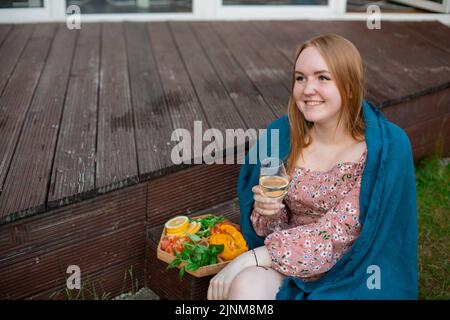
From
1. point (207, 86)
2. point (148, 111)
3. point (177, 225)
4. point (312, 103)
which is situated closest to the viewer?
point (312, 103)

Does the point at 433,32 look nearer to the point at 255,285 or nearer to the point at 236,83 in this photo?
the point at 236,83

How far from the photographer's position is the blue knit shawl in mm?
1817

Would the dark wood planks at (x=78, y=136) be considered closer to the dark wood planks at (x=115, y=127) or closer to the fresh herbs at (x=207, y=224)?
the dark wood planks at (x=115, y=127)

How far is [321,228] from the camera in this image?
189 centimetres

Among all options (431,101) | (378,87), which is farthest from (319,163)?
(431,101)

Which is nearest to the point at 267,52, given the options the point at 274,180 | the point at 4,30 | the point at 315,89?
the point at 4,30

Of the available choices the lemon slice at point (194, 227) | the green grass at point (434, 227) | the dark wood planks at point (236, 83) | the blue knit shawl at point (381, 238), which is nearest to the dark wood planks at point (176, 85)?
the dark wood planks at point (236, 83)

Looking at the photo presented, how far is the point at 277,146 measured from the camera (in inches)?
83.2

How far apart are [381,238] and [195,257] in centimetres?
80

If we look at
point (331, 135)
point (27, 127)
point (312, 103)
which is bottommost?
point (27, 127)

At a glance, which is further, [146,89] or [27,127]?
[146,89]

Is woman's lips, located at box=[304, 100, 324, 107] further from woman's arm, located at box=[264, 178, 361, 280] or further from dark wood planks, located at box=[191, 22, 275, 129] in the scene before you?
dark wood planks, located at box=[191, 22, 275, 129]

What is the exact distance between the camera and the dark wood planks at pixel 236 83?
2967mm

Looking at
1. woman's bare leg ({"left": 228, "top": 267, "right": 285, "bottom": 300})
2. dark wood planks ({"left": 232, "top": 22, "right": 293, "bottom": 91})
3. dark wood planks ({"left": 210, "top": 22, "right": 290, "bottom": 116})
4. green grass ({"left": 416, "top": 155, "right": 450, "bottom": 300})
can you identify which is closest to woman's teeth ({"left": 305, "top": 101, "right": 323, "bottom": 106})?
woman's bare leg ({"left": 228, "top": 267, "right": 285, "bottom": 300})
